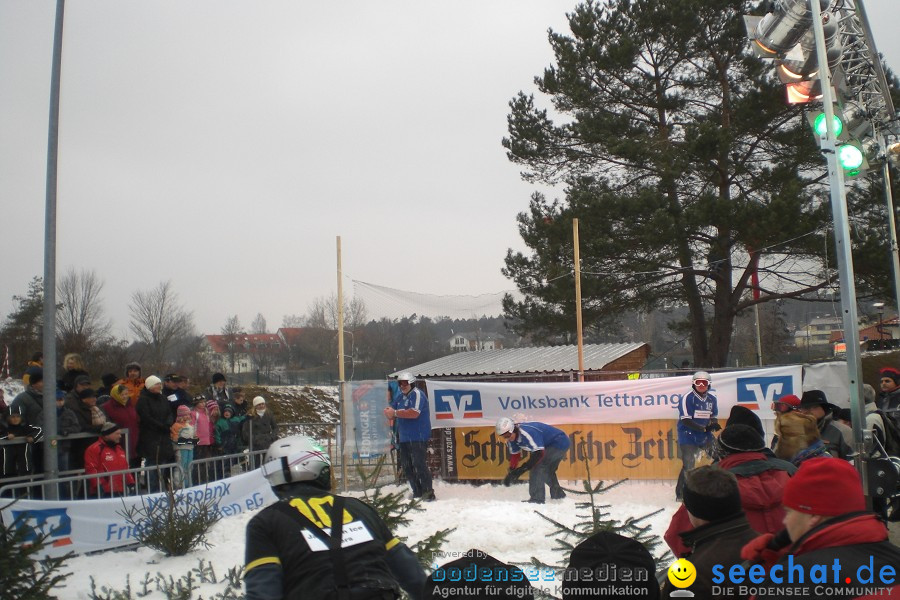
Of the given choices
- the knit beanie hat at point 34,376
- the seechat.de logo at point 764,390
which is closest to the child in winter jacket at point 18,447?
the knit beanie hat at point 34,376

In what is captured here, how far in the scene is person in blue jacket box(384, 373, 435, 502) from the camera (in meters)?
12.5

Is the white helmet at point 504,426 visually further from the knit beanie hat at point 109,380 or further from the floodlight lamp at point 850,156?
the knit beanie hat at point 109,380

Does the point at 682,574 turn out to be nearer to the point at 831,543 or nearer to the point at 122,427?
the point at 831,543

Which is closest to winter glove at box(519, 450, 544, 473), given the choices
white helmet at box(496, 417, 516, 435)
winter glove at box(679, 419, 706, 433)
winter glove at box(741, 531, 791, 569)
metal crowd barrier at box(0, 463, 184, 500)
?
white helmet at box(496, 417, 516, 435)

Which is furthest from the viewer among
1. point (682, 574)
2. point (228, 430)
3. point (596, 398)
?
point (228, 430)

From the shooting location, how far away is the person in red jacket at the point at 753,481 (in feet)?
13.2

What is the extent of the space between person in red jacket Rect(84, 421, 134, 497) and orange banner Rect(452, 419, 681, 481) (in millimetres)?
6186

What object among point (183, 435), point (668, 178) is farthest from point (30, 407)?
point (668, 178)

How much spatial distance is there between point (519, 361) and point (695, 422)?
7697 mm

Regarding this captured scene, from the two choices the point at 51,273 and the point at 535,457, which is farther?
the point at 535,457

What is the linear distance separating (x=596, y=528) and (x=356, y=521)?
248 cm

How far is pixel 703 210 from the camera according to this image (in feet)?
70.6

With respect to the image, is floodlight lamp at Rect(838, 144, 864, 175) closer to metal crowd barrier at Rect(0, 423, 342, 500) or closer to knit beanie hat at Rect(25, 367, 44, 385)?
metal crowd barrier at Rect(0, 423, 342, 500)

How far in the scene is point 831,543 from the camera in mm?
2707
